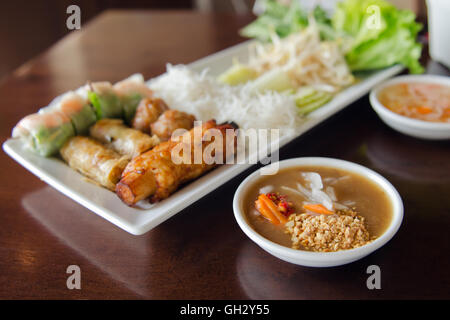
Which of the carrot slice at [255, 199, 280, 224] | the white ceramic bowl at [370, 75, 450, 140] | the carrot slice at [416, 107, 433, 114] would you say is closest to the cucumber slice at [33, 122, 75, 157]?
the carrot slice at [255, 199, 280, 224]

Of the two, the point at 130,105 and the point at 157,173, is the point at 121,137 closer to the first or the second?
the point at 130,105

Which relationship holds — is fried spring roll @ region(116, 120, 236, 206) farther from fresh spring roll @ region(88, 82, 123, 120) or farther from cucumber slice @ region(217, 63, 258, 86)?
cucumber slice @ region(217, 63, 258, 86)

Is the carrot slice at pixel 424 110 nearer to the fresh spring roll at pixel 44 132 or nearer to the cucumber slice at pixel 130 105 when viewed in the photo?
Answer: the cucumber slice at pixel 130 105

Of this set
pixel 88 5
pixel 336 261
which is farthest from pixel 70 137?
pixel 88 5

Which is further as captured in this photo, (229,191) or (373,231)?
(229,191)

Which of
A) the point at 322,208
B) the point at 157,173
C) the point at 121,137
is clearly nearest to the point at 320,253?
the point at 322,208
